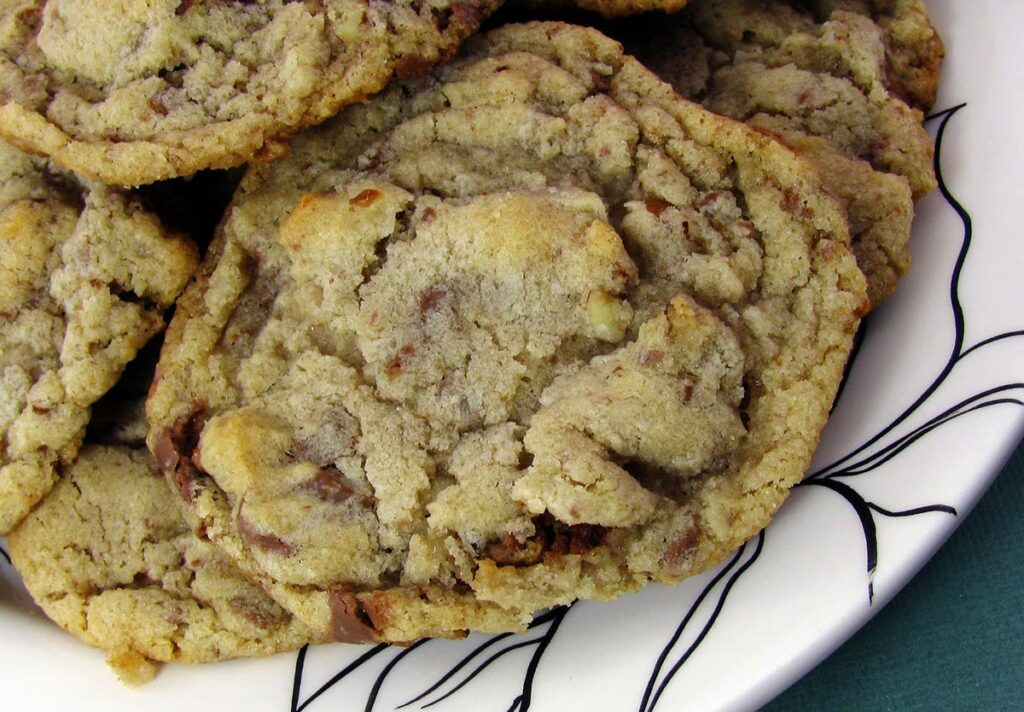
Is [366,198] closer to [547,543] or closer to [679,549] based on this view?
[547,543]

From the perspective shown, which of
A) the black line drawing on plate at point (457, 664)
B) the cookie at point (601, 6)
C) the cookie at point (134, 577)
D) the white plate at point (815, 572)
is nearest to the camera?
the white plate at point (815, 572)

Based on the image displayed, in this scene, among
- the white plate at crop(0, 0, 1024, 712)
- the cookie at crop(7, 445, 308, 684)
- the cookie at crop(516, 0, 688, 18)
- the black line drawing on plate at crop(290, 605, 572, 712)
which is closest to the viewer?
the white plate at crop(0, 0, 1024, 712)

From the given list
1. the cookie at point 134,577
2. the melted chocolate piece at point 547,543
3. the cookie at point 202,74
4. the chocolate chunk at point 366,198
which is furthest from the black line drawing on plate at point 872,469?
the cookie at point 202,74

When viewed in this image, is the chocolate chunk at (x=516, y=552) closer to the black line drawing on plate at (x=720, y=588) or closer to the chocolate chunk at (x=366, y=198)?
the black line drawing on plate at (x=720, y=588)

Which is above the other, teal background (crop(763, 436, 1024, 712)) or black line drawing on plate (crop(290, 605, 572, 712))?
black line drawing on plate (crop(290, 605, 572, 712))

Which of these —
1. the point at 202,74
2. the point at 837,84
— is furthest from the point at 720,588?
the point at 202,74

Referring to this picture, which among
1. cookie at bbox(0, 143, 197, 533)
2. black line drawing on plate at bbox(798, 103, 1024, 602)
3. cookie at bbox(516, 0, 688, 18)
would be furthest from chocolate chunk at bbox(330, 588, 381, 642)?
cookie at bbox(516, 0, 688, 18)

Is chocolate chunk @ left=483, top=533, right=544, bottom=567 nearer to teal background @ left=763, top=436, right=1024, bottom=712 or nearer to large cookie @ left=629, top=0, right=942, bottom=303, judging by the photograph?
teal background @ left=763, top=436, right=1024, bottom=712
